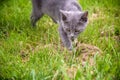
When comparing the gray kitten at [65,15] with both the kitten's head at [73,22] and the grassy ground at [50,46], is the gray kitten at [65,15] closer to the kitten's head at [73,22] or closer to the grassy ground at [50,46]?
the kitten's head at [73,22]

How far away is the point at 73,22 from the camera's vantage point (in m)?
4.50

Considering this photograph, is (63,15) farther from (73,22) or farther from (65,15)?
(73,22)

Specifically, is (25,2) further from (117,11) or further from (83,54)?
(83,54)

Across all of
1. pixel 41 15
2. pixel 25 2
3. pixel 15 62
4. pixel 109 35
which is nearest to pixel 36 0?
pixel 41 15

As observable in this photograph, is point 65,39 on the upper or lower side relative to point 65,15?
lower

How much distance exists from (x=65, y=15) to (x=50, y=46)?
1.39 ft

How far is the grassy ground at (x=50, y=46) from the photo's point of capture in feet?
11.8

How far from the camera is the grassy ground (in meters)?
3.61

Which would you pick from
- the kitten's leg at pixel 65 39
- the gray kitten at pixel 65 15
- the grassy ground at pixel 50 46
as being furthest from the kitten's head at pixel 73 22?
the grassy ground at pixel 50 46

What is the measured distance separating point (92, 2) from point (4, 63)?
2.79m

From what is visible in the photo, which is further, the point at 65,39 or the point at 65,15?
the point at 65,39

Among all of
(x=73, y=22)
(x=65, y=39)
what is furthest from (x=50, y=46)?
(x=73, y=22)

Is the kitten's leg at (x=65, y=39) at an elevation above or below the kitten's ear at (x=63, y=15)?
below

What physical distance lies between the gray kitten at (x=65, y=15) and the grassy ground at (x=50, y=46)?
17 centimetres
